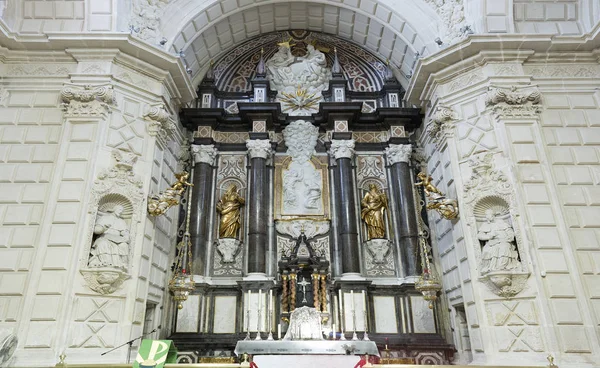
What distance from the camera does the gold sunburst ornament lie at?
38.9 ft

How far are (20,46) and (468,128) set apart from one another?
30.2 ft

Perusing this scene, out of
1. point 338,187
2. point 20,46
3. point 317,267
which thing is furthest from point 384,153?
point 20,46

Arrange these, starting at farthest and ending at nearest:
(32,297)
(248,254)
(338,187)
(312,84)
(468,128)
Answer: (312,84) < (338,187) < (248,254) < (468,128) < (32,297)

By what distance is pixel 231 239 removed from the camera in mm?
10266

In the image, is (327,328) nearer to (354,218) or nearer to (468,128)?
(354,218)

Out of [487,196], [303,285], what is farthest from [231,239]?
[487,196]

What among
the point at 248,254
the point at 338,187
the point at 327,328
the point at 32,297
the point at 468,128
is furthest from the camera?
the point at 338,187

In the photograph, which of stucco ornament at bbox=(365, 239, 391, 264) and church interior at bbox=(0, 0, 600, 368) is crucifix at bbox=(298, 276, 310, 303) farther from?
stucco ornament at bbox=(365, 239, 391, 264)

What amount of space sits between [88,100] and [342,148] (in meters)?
5.91

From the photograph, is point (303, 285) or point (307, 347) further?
point (303, 285)

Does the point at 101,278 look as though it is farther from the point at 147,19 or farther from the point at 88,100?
the point at 147,19

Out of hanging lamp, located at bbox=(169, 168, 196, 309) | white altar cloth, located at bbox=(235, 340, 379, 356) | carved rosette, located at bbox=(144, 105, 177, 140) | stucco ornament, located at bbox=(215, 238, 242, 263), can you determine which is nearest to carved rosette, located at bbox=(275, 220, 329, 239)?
stucco ornament, located at bbox=(215, 238, 242, 263)

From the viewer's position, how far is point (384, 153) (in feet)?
37.3

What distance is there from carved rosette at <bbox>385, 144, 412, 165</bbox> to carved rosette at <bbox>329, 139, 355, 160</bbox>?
1014 mm
